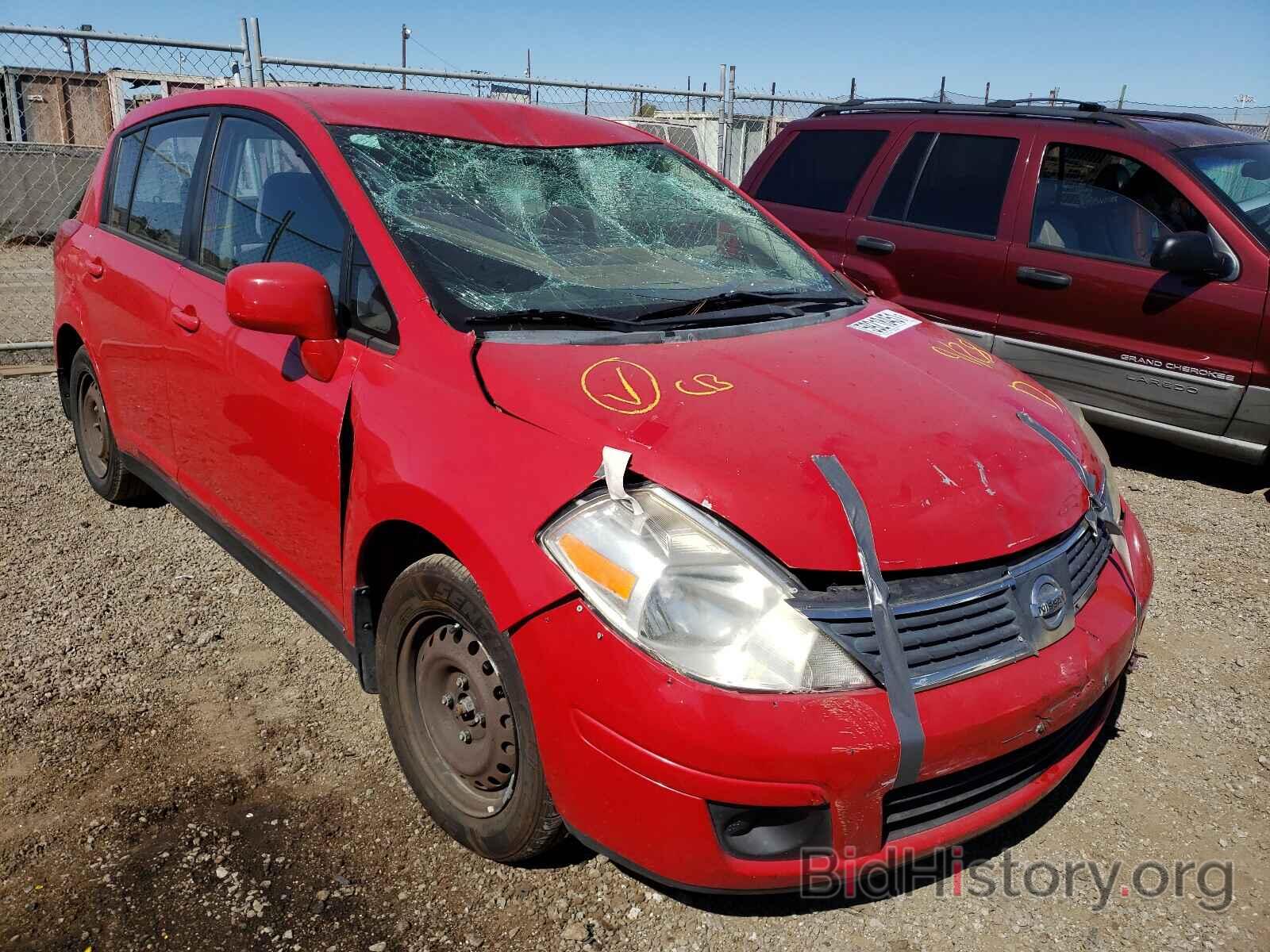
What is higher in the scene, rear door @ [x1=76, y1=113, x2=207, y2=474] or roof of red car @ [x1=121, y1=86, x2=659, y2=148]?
roof of red car @ [x1=121, y1=86, x2=659, y2=148]

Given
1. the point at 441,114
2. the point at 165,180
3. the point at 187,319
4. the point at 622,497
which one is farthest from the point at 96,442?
the point at 622,497

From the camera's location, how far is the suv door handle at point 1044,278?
17.6 ft

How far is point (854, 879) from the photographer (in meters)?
1.96

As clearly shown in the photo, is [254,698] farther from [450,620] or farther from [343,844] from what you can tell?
[450,620]

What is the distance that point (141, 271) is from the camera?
3.60 meters

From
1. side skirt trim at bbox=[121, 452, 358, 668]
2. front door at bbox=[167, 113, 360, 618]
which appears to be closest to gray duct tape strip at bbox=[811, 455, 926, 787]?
front door at bbox=[167, 113, 360, 618]

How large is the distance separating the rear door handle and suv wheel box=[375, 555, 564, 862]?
136 cm

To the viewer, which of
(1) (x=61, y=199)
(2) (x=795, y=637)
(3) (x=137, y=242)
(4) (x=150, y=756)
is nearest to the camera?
(2) (x=795, y=637)

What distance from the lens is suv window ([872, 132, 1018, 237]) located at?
5.69m

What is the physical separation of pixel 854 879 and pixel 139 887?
64.9 inches

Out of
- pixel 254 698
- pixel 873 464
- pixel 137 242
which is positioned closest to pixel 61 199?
pixel 137 242

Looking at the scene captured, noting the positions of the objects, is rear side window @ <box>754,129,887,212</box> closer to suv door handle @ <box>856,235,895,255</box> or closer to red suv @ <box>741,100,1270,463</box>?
red suv @ <box>741,100,1270,463</box>

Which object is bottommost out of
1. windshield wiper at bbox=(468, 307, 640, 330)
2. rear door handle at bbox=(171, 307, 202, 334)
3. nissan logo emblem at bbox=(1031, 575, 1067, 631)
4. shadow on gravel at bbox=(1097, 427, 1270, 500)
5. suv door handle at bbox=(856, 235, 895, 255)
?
shadow on gravel at bbox=(1097, 427, 1270, 500)

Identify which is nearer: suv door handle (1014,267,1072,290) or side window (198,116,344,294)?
side window (198,116,344,294)
